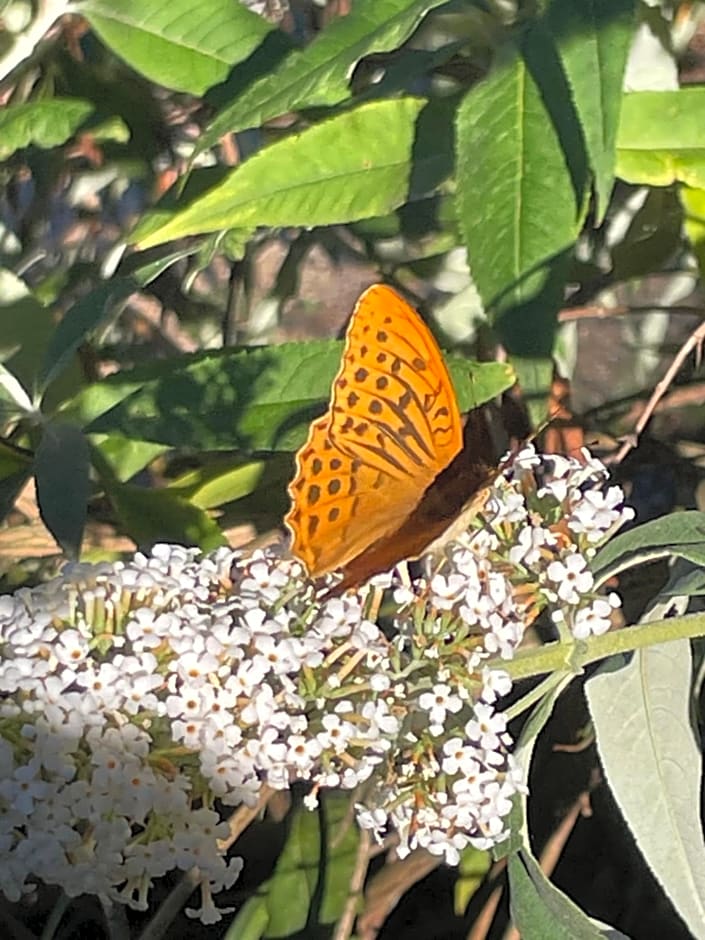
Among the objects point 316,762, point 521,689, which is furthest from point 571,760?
point 316,762

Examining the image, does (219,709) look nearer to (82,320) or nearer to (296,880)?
(82,320)

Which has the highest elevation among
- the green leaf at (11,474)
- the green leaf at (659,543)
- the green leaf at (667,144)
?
the green leaf at (667,144)

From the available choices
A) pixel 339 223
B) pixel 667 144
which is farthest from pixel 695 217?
pixel 339 223

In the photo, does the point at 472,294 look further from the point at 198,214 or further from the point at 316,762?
the point at 316,762

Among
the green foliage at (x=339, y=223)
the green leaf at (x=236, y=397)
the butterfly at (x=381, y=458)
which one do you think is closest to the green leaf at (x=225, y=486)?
the green foliage at (x=339, y=223)

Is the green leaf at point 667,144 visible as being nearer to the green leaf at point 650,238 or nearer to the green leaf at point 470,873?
the green leaf at point 650,238

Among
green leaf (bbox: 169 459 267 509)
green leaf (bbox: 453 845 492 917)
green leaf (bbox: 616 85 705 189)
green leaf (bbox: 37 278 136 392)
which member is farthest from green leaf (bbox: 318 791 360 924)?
green leaf (bbox: 616 85 705 189)
